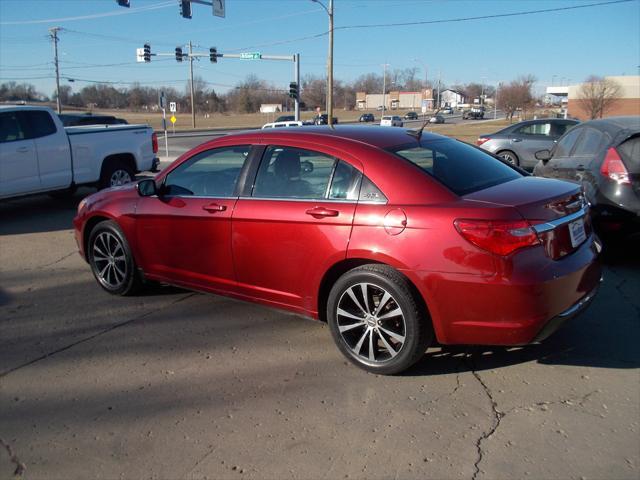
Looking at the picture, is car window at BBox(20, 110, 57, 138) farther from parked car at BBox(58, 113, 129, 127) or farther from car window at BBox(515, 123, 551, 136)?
parked car at BBox(58, 113, 129, 127)

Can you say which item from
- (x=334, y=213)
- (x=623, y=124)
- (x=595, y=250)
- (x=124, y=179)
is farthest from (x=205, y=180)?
(x=124, y=179)

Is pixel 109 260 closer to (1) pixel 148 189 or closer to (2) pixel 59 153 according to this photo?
(1) pixel 148 189

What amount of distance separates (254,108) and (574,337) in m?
119

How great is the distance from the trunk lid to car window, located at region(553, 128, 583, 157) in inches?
128

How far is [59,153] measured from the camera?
9602 mm

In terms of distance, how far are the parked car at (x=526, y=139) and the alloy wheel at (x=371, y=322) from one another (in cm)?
1128

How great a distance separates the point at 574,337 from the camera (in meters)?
4.23

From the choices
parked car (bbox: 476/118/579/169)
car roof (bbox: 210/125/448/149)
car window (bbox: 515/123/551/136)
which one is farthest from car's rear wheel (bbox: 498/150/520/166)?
car roof (bbox: 210/125/448/149)

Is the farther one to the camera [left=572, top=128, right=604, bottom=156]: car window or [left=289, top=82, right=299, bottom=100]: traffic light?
[left=289, top=82, right=299, bottom=100]: traffic light

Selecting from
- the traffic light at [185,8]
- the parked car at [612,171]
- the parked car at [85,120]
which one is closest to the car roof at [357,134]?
the parked car at [612,171]

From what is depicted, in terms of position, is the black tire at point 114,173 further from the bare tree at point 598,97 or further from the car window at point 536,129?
the bare tree at point 598,97

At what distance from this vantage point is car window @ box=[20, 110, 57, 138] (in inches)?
365

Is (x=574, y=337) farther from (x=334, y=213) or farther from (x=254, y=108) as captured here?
(x=254, y=108)

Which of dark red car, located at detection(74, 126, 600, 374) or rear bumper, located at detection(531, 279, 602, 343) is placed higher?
dark red car, located at detection(74, 126, 600, 374)
